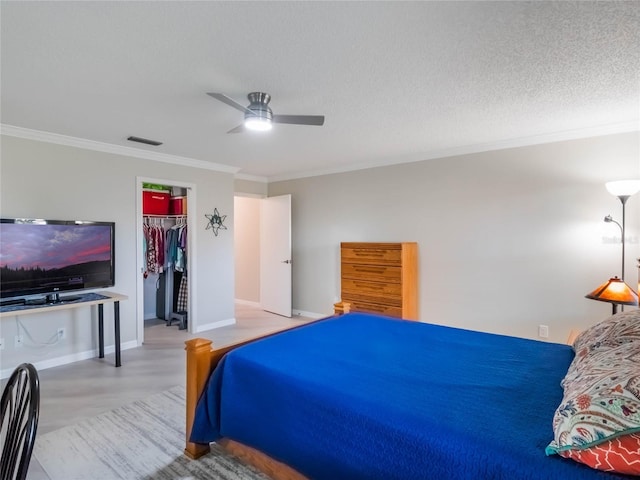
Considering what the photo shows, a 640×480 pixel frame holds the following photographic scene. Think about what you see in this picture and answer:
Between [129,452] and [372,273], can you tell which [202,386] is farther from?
[372,273]

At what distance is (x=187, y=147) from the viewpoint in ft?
13.1

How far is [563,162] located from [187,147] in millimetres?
3932

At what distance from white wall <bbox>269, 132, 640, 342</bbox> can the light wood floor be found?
1934 millimetres

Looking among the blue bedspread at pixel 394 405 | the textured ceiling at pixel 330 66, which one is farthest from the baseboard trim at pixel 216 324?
the blue bedspread at pixel 394 405

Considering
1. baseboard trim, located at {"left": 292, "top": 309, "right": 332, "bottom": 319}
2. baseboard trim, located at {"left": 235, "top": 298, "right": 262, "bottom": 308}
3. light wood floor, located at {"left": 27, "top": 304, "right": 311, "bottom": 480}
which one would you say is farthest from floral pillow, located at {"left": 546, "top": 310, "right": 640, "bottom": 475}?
baseboard trim, located at {"left": 235, "top": 298, "right": 262, "bottom": 308}

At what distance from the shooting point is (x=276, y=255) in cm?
580

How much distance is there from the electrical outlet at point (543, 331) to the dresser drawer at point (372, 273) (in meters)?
1.49

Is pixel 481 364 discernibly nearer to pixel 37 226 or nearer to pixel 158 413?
pixel 158 413

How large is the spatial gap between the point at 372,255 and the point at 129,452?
3135mm

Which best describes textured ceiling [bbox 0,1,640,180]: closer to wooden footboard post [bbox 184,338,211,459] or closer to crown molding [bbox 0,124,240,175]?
crown molding [bbox 0,124,240,175]

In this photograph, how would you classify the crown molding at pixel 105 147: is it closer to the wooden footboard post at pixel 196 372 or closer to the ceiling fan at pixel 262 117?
the ceiling fan at pixel 262 117

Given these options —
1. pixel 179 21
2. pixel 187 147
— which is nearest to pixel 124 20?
pixel 179 21

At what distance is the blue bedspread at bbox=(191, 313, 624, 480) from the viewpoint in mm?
1204

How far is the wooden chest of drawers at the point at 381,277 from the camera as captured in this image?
4.20m
